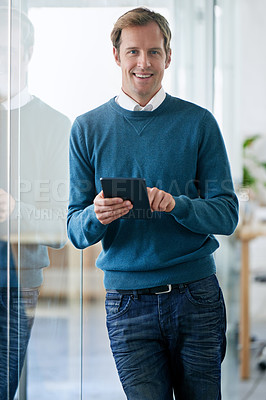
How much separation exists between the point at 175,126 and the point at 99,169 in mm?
209

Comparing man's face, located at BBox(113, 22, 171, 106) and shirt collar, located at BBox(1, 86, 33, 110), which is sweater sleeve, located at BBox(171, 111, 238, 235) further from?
shirt collar, located at BBox(1, 86, 33, 110)

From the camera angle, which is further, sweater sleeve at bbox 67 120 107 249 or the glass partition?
the glass partition

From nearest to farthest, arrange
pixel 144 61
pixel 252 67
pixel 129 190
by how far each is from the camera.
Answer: pixel 129 190, pixel 144 61, pixel 252 67

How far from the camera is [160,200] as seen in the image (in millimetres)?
1151

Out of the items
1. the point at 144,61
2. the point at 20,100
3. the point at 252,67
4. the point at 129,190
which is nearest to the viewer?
the point at 129,190

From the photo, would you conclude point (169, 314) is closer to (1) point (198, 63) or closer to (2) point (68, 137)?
(2) point (68, 137)

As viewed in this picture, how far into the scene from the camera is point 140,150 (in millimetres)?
1273

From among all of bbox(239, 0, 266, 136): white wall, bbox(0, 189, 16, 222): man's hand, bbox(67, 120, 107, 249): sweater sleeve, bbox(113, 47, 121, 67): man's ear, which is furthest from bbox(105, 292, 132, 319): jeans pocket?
bbox(239, 0, 266, 136): white wall

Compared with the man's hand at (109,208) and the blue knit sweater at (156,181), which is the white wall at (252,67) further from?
the man's hand at (109,208)

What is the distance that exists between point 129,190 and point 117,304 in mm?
315

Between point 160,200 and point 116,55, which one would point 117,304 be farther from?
point 116,55

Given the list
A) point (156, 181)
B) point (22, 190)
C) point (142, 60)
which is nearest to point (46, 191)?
point (22, 190)

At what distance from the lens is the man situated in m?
1.25

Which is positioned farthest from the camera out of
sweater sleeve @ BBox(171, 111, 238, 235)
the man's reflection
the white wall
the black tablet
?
the white wall
